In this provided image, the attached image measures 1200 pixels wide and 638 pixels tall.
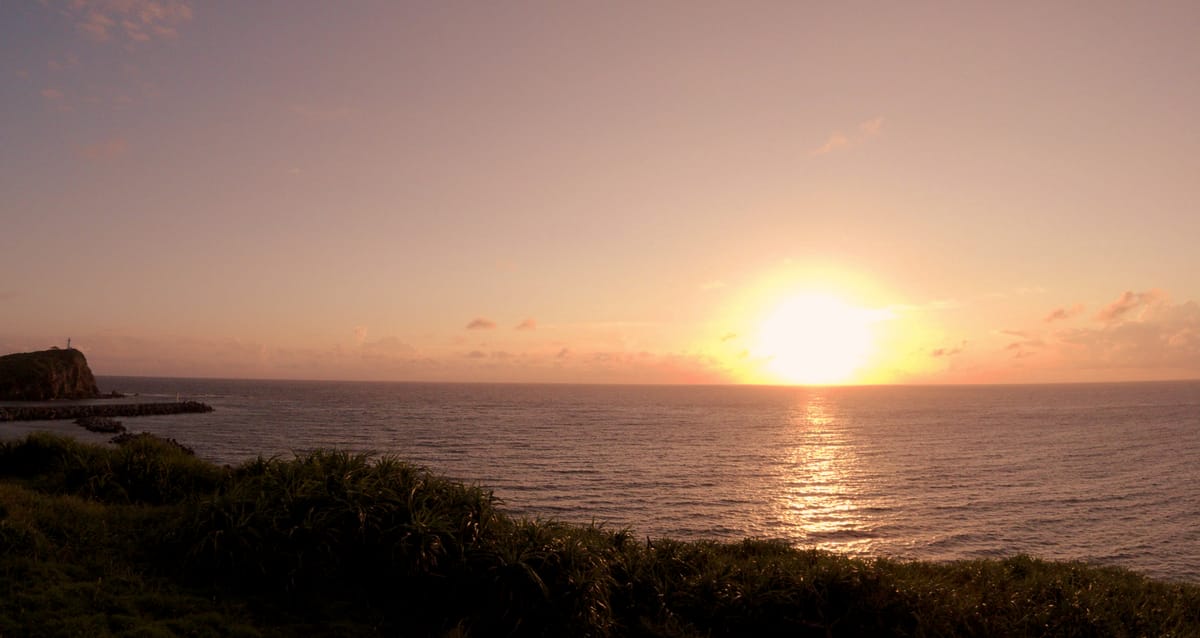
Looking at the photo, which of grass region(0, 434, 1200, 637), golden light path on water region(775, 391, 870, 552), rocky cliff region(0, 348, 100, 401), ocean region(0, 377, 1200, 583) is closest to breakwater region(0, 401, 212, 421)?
ocean region(0, 377, 1200, 583)

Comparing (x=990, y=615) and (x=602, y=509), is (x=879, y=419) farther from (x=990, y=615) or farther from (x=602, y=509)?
(x=990, y=615)

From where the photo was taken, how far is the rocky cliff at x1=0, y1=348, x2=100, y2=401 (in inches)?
4419

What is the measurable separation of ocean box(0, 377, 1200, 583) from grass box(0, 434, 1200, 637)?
12.2m

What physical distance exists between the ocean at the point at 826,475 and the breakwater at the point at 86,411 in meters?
5.38

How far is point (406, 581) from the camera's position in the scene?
42.0 feet

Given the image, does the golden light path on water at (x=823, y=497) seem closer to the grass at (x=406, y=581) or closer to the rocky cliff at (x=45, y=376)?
the grass at (x=406, y=581)

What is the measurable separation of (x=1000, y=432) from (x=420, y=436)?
263 ft

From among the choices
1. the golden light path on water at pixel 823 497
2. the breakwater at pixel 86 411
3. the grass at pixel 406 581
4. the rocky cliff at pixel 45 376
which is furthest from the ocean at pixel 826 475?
the rocky cliff at pixel 45 376

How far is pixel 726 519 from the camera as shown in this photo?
127ft

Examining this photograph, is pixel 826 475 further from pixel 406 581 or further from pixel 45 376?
pixel 45 376

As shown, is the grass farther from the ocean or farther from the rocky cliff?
the rocky cliff

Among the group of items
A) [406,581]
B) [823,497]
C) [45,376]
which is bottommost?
[823,497]

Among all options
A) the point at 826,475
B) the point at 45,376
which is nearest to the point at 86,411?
the point at 45,376

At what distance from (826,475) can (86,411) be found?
307ft
